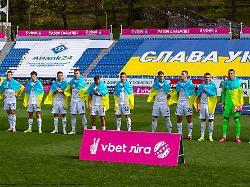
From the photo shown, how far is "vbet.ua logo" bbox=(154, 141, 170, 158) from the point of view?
15820 millimetres

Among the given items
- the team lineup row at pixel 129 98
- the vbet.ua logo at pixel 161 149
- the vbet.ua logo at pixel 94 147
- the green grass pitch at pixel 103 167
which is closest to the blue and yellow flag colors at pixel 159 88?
the team lineup row at pixel 129 98

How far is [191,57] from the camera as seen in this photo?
4988 cm

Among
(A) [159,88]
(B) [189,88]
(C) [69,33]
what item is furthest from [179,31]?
(B) [189,88]

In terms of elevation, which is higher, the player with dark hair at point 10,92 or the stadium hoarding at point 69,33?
the player with dark hair at point 10,92

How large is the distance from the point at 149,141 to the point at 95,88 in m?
Result: 7.25

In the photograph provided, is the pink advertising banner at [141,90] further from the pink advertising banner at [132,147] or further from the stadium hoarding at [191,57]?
the pink advertising banner at [132,147]

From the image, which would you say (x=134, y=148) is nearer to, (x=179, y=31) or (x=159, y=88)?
(x=159, y=88)

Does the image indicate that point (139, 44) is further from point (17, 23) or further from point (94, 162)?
point (94, 162)

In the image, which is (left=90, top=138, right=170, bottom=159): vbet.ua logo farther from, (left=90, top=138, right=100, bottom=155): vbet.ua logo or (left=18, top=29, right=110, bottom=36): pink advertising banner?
(left=18, top=29, right=110, bottom=36): pink advertising banner

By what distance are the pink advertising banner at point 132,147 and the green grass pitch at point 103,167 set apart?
0.29 metres

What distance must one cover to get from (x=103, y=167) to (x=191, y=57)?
3485cm

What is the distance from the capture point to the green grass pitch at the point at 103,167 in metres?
14.0

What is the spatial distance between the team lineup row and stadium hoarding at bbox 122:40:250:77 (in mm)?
23890

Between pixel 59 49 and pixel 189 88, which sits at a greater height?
pixel 189 88
